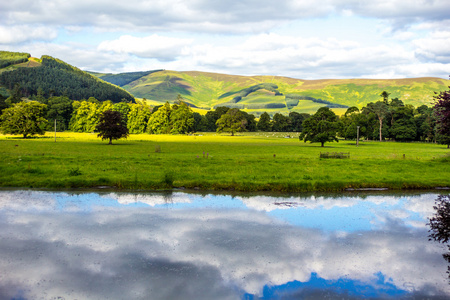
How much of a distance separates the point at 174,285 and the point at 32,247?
5.83 metres

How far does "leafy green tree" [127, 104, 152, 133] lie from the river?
Result: 151 metres

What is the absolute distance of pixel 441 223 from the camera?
17312 mm

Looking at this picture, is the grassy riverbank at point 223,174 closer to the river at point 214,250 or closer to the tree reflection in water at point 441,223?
the river at point 214,250

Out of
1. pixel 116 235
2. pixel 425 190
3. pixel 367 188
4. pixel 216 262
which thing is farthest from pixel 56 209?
pixel 425 190

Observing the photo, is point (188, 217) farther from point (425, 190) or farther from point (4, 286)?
point (425, 190)

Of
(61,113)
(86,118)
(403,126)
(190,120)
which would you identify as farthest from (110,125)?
(403,126)

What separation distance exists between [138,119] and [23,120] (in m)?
65.7

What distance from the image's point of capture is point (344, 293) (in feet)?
32.3

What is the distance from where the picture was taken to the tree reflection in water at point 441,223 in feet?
48.9

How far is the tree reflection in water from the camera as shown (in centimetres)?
1489

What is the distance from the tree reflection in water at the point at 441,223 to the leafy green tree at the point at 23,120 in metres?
110

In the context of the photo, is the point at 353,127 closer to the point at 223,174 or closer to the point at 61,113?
the point at 223,174

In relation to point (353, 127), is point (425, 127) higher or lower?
higher

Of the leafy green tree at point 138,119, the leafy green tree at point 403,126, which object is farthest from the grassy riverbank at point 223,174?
the leafy green tree at point 138,119
